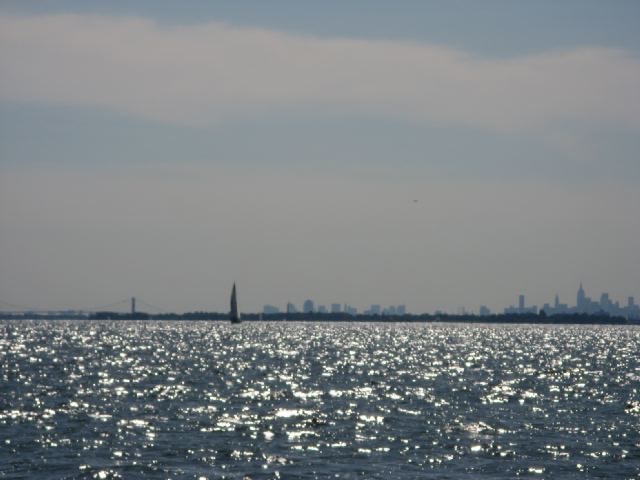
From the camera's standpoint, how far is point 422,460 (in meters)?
45.4

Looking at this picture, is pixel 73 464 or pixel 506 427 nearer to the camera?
pixel 73 464

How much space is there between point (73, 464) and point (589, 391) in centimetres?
4626

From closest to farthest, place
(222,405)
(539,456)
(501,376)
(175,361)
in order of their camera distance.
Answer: (539,456) → (222,405) → (501,376) → (175,361)

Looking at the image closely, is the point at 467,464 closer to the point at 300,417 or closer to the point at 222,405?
the point at 300,417

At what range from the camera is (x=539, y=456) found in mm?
46906

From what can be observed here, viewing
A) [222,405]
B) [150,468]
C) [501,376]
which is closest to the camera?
[150,468]

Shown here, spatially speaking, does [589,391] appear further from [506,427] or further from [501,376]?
[506,427]

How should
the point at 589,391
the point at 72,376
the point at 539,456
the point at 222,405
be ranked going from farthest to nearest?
the point at 72,376 → the point at 589,391 → the point at 222,405 → the point at 539,456

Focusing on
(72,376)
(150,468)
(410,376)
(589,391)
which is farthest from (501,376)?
(150,468)

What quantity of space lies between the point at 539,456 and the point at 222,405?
24203mm

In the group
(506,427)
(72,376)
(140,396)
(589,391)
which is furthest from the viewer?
(72,376)

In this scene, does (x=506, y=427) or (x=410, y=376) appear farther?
(x=410, y=376)

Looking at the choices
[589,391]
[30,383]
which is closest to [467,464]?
[589,391]

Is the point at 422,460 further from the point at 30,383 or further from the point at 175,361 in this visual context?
the point at 175,361
